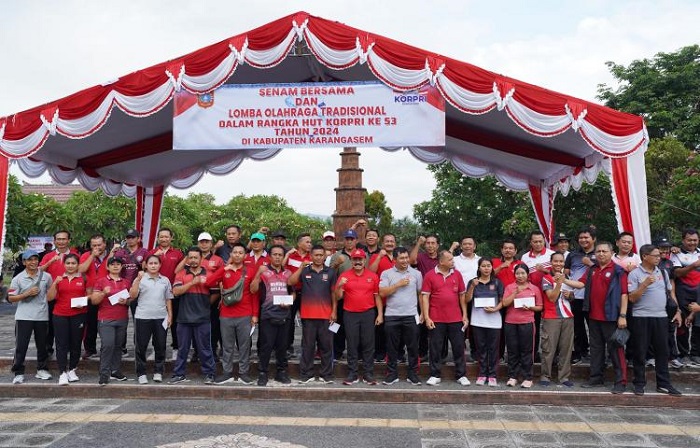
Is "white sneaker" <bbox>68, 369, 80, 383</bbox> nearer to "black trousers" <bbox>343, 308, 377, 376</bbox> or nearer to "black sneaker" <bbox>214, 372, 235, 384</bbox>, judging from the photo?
"black sneaker" <bbox>214, 372, 235, 384</bbox>

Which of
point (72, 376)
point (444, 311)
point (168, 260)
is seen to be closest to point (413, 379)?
point (444, 311)

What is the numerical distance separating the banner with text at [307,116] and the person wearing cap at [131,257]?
132 cm

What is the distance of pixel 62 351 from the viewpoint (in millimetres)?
6043

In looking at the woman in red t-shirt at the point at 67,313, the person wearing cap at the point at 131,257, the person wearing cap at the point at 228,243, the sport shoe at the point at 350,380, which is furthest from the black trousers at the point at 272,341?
the woman in red t-shirt at the point at 67,313

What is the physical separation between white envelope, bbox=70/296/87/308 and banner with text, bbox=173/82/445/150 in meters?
2.21

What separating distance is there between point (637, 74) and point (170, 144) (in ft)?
64.6

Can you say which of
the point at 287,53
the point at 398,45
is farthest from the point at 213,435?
the point at 398,45

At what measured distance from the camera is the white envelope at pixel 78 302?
598 centimetres

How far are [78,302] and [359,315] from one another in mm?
3131

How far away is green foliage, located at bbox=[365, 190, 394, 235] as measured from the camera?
103 ft

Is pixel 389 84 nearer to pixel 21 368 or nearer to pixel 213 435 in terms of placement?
pixel 213 435

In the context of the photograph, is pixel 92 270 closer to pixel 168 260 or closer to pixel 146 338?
pixel 168 260

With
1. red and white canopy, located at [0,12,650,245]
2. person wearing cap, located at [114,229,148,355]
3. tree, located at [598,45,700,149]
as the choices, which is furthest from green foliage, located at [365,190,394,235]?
person wearing cap, located at [114,229,148,355]

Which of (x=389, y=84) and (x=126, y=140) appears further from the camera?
(x=126, y=140)
